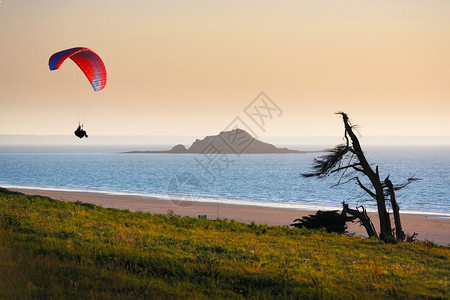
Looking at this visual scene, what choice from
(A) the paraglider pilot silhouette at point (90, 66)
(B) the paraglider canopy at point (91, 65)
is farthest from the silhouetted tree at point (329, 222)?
(B) the paraglider canopy at point (91, 65)

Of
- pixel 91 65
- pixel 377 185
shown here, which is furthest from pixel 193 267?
pixel 377 185

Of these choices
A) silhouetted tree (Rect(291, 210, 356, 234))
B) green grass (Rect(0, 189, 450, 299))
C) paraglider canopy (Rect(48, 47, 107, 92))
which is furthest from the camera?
silhouetted tree (Rect(291, 210, 356, 234))

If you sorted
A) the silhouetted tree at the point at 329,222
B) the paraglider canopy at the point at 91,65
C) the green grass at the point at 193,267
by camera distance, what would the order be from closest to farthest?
the green grass at the point at 193,267
the paraglider canopy at the point at 91,65
the silhouetted tree at the point at 329,222

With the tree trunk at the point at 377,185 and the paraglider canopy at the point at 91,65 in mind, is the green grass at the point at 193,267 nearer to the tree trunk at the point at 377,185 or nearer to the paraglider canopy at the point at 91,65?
the tree trunk at the point at 377,185

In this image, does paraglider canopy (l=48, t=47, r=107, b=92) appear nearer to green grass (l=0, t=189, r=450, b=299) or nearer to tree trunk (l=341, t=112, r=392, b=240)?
green grass (l=0, t=189, r=450, b=299)

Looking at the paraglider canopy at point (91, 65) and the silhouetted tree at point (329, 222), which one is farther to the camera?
the silhouetted tree at point (329, 222)

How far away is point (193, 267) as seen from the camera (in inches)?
350

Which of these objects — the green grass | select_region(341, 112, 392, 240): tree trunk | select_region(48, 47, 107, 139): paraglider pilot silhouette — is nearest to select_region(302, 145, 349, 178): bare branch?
select_region(341, 112, 392, 240): tree trunk

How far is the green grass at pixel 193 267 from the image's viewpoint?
7.25 meters

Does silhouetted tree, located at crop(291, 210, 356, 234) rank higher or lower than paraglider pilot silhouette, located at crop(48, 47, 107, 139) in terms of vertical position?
lower

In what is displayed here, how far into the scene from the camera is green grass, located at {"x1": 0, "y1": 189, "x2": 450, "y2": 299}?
7246 millimetres

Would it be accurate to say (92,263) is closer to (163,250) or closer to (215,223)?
(163,250)

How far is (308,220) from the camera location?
958 inches

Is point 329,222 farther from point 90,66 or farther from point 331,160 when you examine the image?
point 90,66
